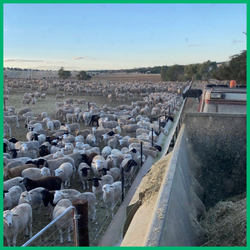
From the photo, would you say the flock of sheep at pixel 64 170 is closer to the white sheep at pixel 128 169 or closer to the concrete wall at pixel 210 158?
the white sheep at pixel 128 169

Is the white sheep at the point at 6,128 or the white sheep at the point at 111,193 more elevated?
the white sheep at the point at 6,128

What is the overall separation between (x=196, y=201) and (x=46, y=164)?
5.91 meters

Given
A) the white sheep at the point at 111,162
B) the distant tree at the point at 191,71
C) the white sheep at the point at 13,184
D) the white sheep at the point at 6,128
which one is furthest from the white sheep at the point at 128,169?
the distant tree at the point at 191,71

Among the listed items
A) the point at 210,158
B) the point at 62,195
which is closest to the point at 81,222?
the point at 62,195

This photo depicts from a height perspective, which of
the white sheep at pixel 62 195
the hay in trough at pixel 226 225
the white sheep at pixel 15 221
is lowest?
the white sheep at pixel 15 221

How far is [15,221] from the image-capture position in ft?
19.0

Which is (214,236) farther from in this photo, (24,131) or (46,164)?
(24,131)

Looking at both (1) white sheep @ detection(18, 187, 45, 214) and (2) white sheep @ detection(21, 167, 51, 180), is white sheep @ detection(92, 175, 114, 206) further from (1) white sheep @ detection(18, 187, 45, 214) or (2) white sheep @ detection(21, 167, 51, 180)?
(2) white sheep @ detection(21, 167, 51, 180)

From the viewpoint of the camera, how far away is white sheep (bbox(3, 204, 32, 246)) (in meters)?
5.64

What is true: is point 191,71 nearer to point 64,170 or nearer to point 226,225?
point 64,170

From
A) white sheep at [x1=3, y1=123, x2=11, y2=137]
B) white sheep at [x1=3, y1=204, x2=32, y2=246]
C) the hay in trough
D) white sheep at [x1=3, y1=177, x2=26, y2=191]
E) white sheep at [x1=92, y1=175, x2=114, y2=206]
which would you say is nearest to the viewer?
the hay in trough

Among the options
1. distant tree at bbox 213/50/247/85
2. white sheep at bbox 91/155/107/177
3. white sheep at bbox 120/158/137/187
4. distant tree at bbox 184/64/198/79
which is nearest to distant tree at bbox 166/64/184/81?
distant tree at bbox 184/64/198/79

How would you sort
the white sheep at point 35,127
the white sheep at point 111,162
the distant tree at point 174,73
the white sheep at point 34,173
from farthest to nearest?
the distant tree at point 174,73, the white sheep at point 35,127, the white sheep at point 111,162, the white sheep at point 34,173

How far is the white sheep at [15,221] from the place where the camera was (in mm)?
5637
